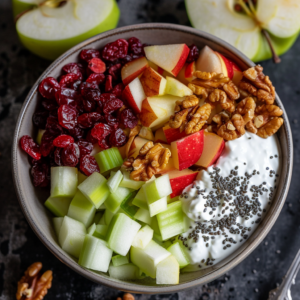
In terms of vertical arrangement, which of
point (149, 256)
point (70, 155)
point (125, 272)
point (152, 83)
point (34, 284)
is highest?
point (152, 83)

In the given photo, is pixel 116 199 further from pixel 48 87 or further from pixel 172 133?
pixel 48 87

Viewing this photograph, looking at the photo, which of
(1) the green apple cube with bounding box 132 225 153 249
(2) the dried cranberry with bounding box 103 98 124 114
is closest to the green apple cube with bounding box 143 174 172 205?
(1) the green apple cube with bounding box 132 225 153 249

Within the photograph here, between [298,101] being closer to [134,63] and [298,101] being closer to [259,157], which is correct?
[259,157]

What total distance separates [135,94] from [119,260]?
74 cm

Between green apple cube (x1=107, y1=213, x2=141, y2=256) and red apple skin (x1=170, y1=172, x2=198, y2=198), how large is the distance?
0.24 m

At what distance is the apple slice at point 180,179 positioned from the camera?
4.29 ft

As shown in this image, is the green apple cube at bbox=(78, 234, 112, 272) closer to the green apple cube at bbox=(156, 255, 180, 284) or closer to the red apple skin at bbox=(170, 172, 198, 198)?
the green apple cube at bbox=(156, 255, 180, 284)

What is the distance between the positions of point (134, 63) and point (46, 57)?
568mm

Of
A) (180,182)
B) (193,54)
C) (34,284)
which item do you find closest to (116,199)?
(180,182)

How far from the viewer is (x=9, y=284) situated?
1.53 meters

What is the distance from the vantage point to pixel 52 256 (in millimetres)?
1557

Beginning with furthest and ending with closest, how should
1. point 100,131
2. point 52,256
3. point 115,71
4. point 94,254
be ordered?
1. point 52,256
2. point 115,71
3. point 100,131
4. point 94,254

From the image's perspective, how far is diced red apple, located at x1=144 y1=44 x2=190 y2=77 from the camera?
135 centimetres

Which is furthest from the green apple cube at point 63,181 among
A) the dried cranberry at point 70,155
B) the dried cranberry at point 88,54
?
the dried cranberry at point 88,54
